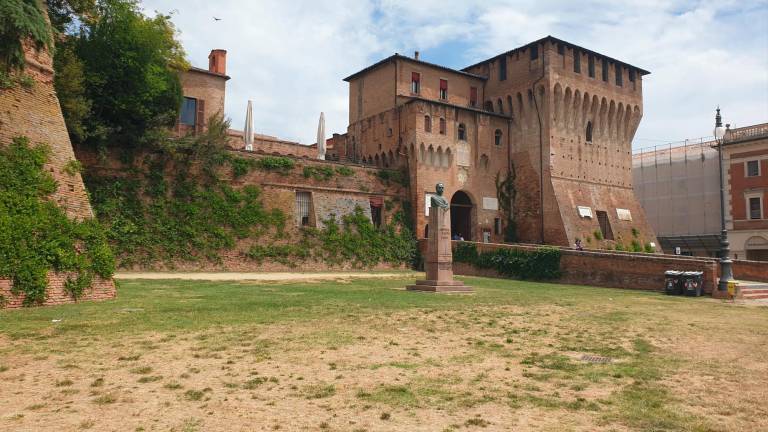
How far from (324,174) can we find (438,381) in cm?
2603

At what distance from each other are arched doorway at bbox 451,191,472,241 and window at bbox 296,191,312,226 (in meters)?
10.5

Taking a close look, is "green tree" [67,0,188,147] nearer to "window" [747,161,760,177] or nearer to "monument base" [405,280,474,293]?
"monument base" [405,280,474,293]

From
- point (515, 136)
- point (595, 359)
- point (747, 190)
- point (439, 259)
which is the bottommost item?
point (595, 359)

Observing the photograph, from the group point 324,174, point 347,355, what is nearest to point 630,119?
point 324,174

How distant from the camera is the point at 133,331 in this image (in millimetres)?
8352

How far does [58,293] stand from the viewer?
1165 centimetres

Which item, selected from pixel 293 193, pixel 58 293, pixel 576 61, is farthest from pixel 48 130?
pixel 576 61

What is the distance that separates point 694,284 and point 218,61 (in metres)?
29.7

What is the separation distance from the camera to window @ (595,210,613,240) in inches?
1528

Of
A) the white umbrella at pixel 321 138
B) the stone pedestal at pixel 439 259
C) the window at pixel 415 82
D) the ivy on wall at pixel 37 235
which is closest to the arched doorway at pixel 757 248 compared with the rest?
the window at pixel 415 82

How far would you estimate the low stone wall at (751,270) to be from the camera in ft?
82.2

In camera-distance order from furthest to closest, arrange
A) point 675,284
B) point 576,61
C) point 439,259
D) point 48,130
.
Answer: point 576,61 → point 675,284 → point 439,259 → point 48,130

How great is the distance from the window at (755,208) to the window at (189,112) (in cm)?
3736

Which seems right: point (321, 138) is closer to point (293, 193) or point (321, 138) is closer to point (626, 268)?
point (293, 193)
